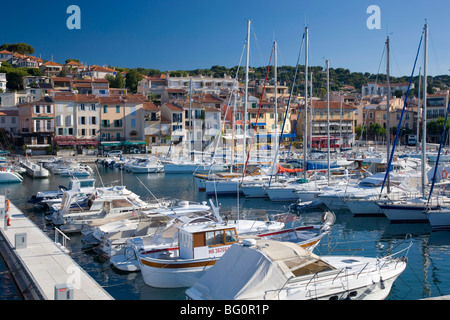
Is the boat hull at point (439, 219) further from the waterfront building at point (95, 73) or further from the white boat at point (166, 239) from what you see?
the waterfront building at point (95, 73)

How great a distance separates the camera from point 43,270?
585 inches

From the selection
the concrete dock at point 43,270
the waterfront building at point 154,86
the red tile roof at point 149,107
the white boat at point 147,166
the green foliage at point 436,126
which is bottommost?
the white boat at point 147,166

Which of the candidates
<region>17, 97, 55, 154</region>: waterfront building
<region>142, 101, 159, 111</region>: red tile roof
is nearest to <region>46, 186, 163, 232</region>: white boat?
<region>17, 97, 55, 154</region>: waterfront building

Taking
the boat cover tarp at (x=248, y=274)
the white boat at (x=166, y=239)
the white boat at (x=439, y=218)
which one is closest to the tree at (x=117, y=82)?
the white boat at (x=439, y=218)

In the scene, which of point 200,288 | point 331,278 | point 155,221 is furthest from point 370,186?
point 200,288

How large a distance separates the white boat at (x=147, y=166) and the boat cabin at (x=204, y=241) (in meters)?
37.2

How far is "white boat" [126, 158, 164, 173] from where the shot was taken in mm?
52688

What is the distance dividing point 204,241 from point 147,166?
125ft

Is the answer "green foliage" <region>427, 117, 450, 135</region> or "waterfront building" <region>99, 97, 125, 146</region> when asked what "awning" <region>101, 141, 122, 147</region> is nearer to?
"waterfront building" <region>99, 97, 125, 146</region>

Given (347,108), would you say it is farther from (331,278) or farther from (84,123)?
(331,278)

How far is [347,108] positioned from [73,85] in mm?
47193

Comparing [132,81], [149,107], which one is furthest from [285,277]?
[132,81]

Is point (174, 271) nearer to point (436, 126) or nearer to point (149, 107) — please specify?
point (149, 107)

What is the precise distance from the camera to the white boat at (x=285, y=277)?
11484mm
